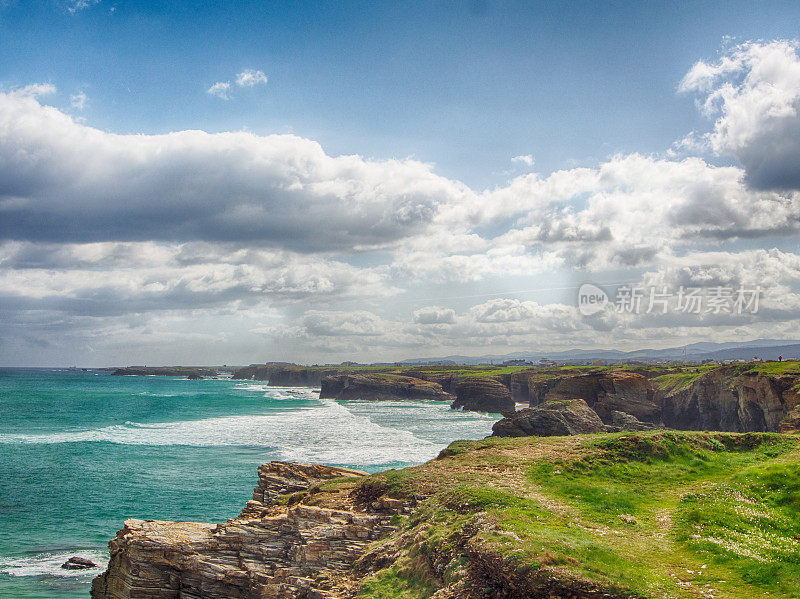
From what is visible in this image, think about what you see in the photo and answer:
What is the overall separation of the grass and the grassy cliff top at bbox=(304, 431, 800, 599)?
→ 0.14ft

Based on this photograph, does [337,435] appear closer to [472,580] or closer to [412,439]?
[412,439]

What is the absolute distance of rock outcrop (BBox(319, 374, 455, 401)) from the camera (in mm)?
124125

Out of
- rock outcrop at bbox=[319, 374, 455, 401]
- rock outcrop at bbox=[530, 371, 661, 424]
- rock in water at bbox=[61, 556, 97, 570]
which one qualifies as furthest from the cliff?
rock outcrop at bbox=[319, 374, 455, 401]

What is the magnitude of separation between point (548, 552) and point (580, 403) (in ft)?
122

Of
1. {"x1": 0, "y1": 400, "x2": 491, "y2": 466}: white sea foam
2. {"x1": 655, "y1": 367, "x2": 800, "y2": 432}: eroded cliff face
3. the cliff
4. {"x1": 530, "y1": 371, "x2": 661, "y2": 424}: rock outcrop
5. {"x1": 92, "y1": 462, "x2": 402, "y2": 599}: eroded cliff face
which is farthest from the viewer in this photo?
{"x1": 530, "y1": 371, "x2": 661, "y2": 424}: rock outcrop

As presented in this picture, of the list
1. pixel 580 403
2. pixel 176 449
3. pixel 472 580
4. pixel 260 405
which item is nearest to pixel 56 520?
pixel 176 449

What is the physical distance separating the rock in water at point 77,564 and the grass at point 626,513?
49.7ft

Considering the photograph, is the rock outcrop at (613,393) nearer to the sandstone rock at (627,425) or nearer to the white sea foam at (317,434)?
the white sea foam at (317,434)

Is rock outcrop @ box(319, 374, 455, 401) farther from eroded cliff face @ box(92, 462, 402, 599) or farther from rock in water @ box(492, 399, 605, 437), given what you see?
eroded cliff face @ box(92, 462, 402, 599)

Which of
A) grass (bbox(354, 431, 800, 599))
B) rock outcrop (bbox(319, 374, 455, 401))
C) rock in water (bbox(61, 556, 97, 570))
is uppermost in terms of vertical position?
grass (bbox(354, 431, 800, 599))

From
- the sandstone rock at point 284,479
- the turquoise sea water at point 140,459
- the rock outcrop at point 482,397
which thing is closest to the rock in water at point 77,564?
the turquoise sea water at point 140,459

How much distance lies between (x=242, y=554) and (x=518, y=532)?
32.0 feet

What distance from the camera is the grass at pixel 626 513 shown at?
11680 millimetres

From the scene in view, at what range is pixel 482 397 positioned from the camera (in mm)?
98625
